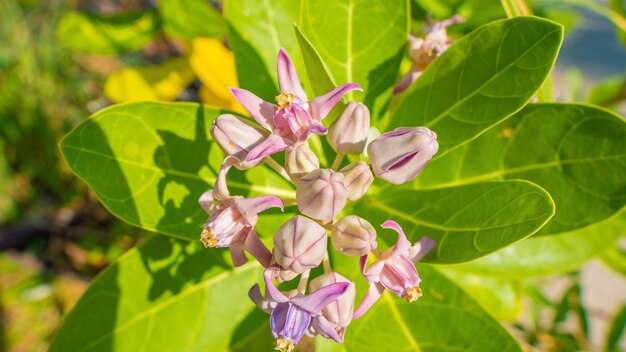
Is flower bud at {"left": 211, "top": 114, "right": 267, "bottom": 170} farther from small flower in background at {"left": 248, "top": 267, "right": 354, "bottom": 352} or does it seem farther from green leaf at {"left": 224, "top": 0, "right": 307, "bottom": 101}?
green leaf at {"left": 224, "top": 0, "right": 307, "bottom": 101}

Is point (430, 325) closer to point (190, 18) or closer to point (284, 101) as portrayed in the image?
point (284, 101)

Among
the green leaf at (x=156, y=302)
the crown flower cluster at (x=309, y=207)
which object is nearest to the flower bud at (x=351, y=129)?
the crown flower cluster at (x=309, y=207)

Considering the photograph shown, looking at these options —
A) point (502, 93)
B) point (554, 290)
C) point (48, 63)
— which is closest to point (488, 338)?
point (502, 93)

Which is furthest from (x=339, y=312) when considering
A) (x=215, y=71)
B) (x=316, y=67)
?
(x=215, y=71)

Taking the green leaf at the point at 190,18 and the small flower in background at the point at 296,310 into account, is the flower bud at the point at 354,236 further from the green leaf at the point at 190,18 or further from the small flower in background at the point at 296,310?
the green leaf at the point at 190,18

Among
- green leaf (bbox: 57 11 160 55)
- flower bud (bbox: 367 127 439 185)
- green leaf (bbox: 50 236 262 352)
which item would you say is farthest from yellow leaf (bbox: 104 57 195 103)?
flower bud (bbox: 367 127 439 185)

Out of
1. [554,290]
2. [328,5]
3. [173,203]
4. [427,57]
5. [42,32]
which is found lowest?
[554,290]

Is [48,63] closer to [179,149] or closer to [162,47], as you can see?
[162,47]
